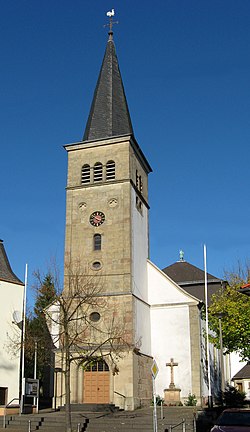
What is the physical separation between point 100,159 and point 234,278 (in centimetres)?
1307

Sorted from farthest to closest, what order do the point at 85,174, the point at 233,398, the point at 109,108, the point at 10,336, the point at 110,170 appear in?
the point at 109,108
the point at 233,398
the point at 85,174
the point at 110,170
the point at 10,336

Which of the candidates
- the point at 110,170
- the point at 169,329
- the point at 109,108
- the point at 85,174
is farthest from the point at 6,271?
the point at 109,108

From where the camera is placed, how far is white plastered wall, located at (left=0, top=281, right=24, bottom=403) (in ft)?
93.4

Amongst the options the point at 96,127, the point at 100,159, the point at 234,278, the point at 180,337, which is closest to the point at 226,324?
the point at 180,337

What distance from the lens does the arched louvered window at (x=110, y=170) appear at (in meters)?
37.0

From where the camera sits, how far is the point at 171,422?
79.5ft

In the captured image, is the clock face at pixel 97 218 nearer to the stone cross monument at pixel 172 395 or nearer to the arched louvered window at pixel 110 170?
the arched louvered window at pixel 110 170

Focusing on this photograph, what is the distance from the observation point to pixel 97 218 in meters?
36.1

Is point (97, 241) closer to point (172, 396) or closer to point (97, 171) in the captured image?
point (97, 171)

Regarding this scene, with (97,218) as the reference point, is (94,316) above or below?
below

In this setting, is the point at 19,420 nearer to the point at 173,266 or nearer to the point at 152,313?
the point at 152,313

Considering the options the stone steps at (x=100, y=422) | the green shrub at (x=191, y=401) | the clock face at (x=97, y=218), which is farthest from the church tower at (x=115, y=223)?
the stone steps at (x=100, y=422)

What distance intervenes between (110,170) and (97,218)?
12.1ft

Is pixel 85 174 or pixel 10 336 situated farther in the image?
pixel 85 174
